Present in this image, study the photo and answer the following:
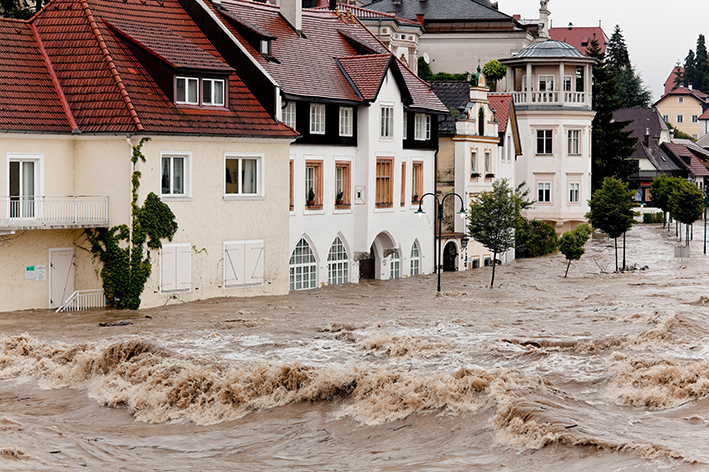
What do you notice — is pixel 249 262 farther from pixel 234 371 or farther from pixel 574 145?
pixel 574 145

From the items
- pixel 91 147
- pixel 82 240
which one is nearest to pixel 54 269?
pixel 82 240

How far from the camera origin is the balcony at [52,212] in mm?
32438

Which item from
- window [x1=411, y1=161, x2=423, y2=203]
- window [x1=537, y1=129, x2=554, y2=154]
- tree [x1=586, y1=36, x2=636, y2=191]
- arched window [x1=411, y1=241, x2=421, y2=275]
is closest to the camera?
window [x1=411, y1=161, x2=423, y2=203]

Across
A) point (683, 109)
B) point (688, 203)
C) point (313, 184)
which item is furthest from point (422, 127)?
point (683, 109)

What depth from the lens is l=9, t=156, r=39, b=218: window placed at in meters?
32.8

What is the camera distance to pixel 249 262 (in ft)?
124

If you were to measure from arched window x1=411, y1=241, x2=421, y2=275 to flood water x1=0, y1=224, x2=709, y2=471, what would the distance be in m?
Answer: 14.4

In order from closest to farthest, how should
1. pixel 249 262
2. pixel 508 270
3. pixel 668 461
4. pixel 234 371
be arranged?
pixel 668 461, pixel 234 371, pixel 249 262, pixel 508 270

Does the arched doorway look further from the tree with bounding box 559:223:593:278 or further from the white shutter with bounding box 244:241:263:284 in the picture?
the white shutter with bounding box 244:241:263:284

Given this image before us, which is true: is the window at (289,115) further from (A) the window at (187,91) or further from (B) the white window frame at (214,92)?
(A) the window at (187,91)

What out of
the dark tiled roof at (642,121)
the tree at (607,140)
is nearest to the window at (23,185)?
the tree at (607,140)

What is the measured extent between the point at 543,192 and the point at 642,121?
57.7 meters

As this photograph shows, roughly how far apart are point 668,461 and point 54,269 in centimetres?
2317

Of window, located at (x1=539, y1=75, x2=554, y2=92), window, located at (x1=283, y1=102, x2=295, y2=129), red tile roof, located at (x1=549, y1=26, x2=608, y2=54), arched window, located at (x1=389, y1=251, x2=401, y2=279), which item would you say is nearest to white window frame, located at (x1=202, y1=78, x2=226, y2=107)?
window, located at (x1=283, y1=102, x2=295, y2=129)
